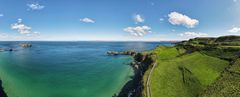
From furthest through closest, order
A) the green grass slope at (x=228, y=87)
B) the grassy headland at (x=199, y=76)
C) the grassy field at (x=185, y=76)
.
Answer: the grassy field at (x=185, y=76) → the grassy headland at (x=199, y=76) → the green grass slope at (x=228, y=87)

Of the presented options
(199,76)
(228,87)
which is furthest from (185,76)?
(228,87)

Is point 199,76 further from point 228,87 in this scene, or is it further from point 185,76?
point 228,87

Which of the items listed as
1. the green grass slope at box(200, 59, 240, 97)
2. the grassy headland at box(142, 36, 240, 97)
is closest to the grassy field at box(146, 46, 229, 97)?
the grassy headland at box(142, 36, 240, 97)

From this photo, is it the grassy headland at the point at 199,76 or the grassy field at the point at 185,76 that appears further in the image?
the grassy field at the point at 185,76

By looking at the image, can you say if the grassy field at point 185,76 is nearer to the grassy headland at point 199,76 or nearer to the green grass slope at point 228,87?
the grassy headland at point 199,76

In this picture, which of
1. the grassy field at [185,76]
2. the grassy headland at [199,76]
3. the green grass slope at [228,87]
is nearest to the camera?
the green grass slope at [228,87]

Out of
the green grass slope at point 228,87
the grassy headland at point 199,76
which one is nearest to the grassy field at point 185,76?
the grassy headland at point 199,76

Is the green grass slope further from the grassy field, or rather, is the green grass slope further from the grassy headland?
the grassy field

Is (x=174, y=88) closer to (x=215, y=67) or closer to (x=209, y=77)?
(x=209, y=77)
